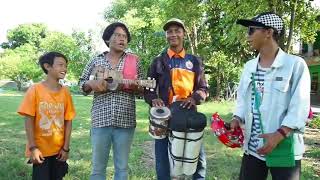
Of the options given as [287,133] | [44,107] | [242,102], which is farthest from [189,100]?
[44,107]

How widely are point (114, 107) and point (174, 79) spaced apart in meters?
0.64

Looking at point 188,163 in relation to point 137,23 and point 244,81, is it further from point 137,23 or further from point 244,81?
point 137,23

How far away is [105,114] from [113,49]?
66 centimetres

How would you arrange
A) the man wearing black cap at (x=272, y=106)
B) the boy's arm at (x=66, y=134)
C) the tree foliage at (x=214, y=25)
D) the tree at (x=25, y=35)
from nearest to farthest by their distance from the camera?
the man wearing black cap at (x=272, y=106) < the boy's arm at (x=66, y=134) < the tree foliage at (x=214, y=25) < the tree at (x=25, y=35)

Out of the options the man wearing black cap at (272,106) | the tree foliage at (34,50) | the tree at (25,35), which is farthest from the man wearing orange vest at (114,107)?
the tree at (25,35)

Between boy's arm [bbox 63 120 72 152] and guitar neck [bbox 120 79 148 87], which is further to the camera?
boy's arm [bbox 63 120 72 152]

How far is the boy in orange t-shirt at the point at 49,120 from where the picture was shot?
12.1 feet

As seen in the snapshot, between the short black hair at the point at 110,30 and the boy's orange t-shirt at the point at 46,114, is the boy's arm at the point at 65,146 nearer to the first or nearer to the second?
the boy's orange t-shirt at the point at 46,114

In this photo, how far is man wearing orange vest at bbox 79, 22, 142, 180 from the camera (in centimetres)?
384

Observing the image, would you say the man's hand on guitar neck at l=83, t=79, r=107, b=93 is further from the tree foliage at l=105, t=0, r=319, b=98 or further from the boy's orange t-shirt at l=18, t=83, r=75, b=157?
the tree foliage at l=105, t=0, r=319, b=98

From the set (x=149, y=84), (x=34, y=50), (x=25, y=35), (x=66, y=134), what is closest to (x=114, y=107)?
(x=149, y=84)

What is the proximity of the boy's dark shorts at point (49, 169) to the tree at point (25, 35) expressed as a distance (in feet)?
243

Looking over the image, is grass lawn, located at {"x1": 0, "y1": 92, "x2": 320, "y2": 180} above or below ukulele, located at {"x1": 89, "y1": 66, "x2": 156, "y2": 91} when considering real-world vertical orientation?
below

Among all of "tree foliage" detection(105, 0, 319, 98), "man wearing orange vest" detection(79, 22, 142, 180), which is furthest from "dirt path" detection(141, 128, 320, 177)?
"man wearing orange vest" detection(79, 22, 142, 180)
